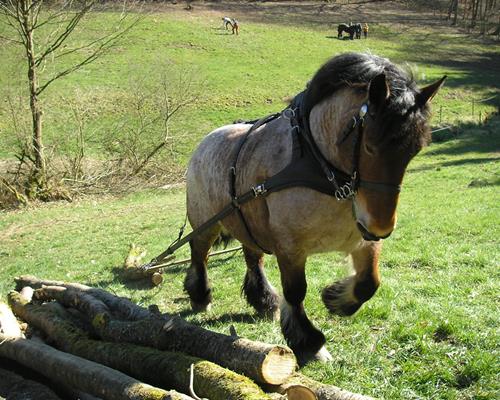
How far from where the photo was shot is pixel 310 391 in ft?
9.93

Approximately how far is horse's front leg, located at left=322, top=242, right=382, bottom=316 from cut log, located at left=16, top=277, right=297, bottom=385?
109 cm

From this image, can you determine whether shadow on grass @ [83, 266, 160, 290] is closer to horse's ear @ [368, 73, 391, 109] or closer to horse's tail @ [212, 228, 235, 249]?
horse's tail @ [212, 228, 235, 249]

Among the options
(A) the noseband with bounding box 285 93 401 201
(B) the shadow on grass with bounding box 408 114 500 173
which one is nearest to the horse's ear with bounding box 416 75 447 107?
(A) the noseband with bounding box 285 93 401 201

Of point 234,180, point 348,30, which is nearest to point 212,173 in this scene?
point 234,180

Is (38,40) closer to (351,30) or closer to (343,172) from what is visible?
(343,172)

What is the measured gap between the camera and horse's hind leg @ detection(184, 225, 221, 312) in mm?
6227

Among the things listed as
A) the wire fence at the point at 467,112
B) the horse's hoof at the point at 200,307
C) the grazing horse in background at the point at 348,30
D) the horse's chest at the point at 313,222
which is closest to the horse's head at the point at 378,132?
the horse's chest at the point at 313,222

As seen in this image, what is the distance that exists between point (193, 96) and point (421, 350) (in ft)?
69.4

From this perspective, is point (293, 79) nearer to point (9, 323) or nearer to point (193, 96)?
point (193, 96)

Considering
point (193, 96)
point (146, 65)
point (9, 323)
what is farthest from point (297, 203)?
point (146, 65)

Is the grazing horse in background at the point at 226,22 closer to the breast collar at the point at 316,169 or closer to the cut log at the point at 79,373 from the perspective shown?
the breast collar at the point at 316,169

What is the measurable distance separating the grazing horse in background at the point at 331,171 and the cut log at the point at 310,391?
0.80 metres

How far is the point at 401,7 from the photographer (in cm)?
6375

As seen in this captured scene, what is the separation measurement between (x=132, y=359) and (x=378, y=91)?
8.18 feet
